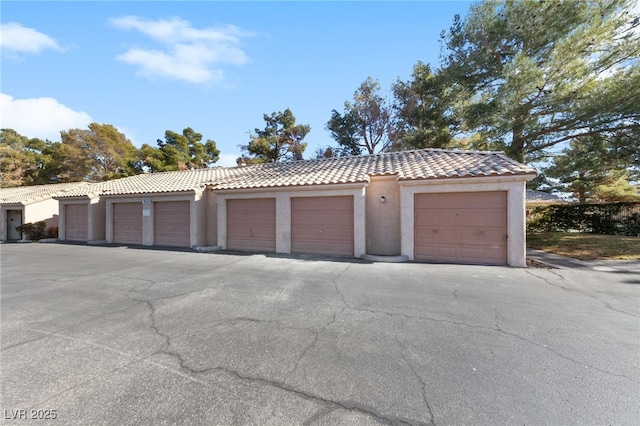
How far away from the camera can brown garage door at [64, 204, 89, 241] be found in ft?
→ 53.9

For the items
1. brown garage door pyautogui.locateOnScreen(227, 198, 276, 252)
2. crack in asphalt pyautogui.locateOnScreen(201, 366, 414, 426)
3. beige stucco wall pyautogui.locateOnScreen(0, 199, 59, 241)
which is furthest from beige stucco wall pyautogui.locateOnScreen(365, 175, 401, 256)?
beige stucco wall pyautogui.locateOnScreen(0, 199, 59, 241)

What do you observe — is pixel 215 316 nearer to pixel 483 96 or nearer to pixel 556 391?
pixel 556 391

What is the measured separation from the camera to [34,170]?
31.1 meters

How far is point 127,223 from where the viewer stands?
15.0m

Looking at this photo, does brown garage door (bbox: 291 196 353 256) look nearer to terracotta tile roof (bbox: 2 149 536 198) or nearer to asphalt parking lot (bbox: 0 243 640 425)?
terracotta tile roof (bbox: 2 149 536 198)

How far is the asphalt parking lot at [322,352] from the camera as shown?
2297 mm

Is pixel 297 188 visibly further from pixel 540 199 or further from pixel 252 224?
pixel 540 199

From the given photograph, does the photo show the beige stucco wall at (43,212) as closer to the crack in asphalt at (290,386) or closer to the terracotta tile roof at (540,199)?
the crack in asphalt at (290,386)

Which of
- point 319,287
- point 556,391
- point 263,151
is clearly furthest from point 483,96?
point 263,151

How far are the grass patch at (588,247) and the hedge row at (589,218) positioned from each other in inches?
142

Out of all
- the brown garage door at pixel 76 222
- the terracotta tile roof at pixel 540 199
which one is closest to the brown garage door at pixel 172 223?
the brown garage door at pixel 76 222

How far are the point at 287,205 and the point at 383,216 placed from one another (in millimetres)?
4097

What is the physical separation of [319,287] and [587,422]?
4.50 meters

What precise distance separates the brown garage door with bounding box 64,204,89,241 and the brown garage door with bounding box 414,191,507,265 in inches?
782
